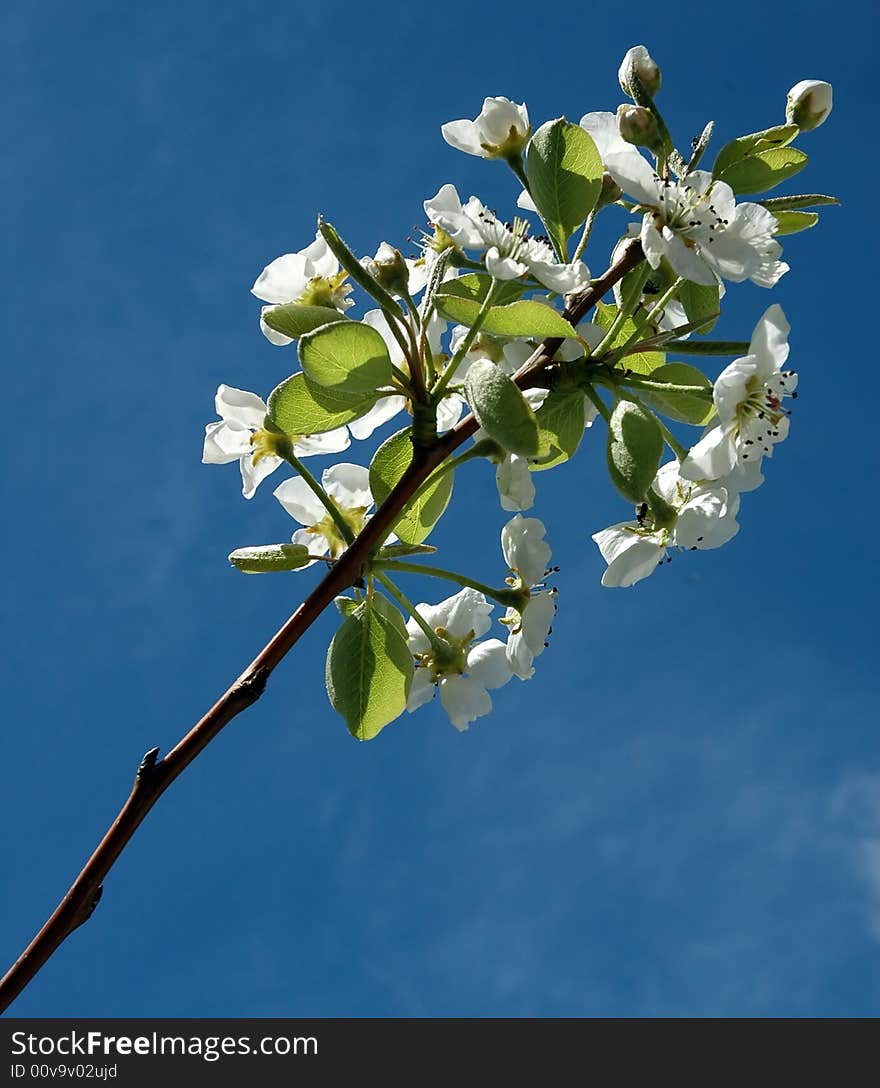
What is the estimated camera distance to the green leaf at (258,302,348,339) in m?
1.33

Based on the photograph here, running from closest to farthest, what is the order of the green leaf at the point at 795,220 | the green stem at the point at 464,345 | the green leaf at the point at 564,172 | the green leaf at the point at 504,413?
the green leaf at the point at 504,413 → the green stem at the point at 464,345 → the green leaf at the point at 564,172 → the green leaf at the point at 795,220

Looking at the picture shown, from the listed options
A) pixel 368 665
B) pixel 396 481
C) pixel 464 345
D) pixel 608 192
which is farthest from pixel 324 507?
pixel 608 192

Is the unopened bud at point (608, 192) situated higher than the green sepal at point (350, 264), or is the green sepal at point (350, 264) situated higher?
the unopened bud at point (608, 192)

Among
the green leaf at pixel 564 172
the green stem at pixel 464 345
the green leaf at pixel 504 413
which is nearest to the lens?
the green leaf at pixel 504 413

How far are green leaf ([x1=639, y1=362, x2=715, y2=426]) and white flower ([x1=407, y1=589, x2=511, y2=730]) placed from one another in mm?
380

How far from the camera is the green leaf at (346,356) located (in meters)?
1.19

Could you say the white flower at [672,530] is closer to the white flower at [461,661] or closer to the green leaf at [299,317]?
the white flower at [461,661]

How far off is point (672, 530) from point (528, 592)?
213 mm

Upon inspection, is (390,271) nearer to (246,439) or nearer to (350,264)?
(350,264)

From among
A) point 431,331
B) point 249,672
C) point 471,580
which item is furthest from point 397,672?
point 431,331

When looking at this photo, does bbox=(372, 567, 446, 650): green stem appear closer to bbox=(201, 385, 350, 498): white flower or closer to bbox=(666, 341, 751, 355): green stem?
bbox=(201, 385, 350, 498): white flower

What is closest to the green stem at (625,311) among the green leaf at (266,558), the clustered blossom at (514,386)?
the clustered blossom at (514,386)

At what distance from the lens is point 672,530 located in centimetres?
144

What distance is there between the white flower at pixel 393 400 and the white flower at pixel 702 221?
0.94 feet
